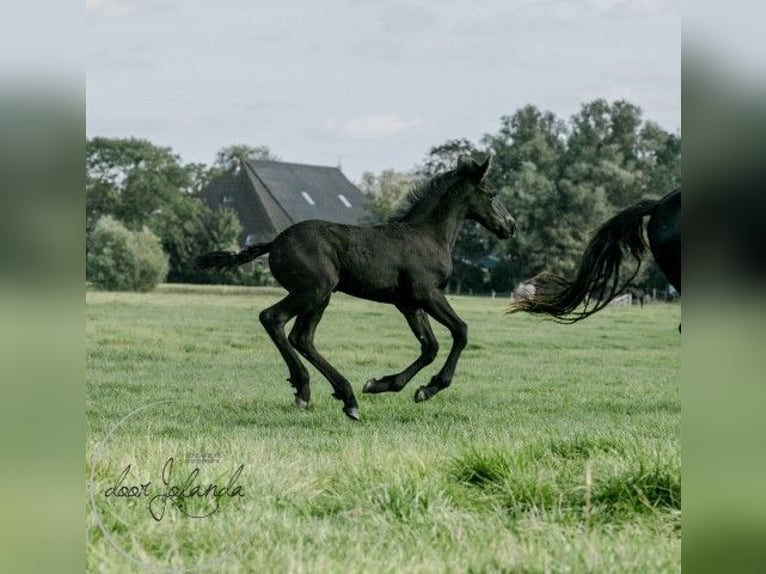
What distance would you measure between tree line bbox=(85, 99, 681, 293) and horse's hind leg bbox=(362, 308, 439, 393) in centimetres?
80

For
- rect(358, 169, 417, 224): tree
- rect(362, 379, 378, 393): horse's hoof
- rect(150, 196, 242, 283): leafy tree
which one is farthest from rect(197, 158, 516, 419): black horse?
rect(150, 196, 242, 283): leafy tree

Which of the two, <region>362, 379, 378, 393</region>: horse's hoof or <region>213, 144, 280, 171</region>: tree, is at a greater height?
<region>213, 144, 280, 171</region>: tree

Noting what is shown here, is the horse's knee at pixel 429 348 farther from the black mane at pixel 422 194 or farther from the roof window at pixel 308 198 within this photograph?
the roof window at pixel 308 198

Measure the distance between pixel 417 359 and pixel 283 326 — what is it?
103 cm

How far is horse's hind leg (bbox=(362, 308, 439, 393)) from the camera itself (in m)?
7.16

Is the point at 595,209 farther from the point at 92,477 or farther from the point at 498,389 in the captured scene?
the point at 92,477

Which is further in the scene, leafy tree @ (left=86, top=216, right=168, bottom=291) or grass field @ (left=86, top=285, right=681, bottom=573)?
leafy tree @ (left=86, top=216, right=168, bottom=291)

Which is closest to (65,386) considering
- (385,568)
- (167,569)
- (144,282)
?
(167,569)

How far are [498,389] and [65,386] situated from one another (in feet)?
13.9

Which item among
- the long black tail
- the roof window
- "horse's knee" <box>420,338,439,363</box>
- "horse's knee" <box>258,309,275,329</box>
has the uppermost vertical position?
the roof window

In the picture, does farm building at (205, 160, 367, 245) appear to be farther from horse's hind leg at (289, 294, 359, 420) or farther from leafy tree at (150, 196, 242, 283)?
horse's hind leg at (289, 294, 359, 420)

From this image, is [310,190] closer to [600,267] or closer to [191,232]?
[191,232]

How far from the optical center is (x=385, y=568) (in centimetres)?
465

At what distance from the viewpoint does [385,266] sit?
22.6 ft
